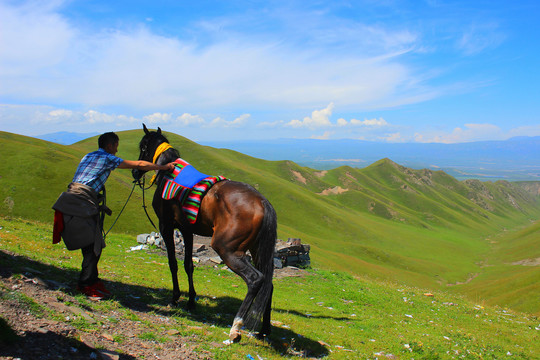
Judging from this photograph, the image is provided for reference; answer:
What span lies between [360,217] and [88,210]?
11583 centimetres

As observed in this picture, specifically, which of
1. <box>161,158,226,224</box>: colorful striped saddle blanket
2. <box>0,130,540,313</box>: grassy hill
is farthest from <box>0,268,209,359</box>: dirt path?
<box>0,130,540,313</box>: grassy hill

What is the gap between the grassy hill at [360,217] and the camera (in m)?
44.3

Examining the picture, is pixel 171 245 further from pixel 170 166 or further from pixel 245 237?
pixel 245 237

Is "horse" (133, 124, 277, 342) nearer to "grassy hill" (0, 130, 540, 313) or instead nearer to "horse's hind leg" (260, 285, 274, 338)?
"horse's hind leg" (260, 285, 274, 338)

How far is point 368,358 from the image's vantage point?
306 inches

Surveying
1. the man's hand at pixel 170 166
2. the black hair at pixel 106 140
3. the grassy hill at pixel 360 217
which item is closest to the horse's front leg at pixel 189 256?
the man's hand at pixel 170 166

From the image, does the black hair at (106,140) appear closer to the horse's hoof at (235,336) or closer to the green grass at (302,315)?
the green grass at (302,315)

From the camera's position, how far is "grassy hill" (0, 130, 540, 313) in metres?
44.3

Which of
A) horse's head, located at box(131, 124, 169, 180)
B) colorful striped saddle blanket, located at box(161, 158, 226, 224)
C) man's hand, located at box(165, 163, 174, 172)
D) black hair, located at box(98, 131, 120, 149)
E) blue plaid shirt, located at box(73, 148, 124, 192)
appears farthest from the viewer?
horse's head, located at box(131, 124, 169, 180)

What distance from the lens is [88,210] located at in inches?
290

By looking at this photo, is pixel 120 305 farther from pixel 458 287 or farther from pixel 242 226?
pixel 458 287

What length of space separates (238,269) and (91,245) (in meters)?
3.58

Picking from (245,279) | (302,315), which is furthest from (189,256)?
(302,315)

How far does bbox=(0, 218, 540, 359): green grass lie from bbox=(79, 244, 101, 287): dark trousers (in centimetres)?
71
